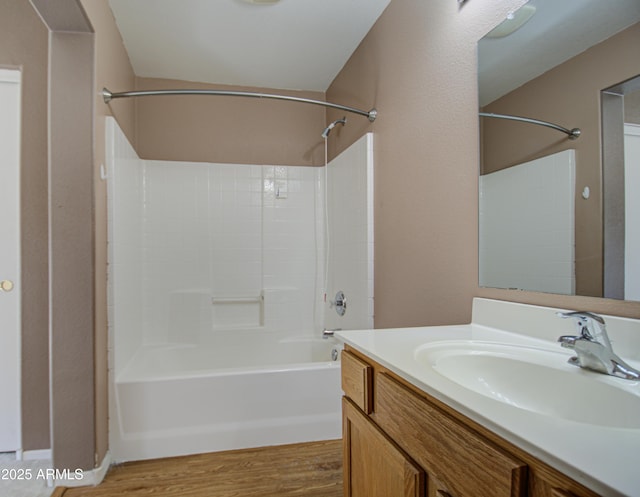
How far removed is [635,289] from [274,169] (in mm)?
2631

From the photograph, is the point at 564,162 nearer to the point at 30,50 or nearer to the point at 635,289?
the point at 635,289

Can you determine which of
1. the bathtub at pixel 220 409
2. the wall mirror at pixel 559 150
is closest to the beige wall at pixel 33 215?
the bathtub at pixel 220 409

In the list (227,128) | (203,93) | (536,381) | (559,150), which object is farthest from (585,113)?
(227,128)

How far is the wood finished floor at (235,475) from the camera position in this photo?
5.41ft

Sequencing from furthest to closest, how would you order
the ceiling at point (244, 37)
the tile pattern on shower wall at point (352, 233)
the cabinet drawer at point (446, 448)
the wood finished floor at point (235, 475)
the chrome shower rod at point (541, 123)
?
the tile pattern on shower wall at point (352, 233) < the ceiling at point (244, 37) < the wood finished floor at point (235, 475) < the chrome shower rod at point (541, 123) < the cabinet drawer at point (446, 448)

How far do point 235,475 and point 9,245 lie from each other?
65.9 inches

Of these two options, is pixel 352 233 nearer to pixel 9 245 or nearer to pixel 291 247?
pixel 291 247

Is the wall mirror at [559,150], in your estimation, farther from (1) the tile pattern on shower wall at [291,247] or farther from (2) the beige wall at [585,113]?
(1) the tile pattern on shower wall at [291,247]

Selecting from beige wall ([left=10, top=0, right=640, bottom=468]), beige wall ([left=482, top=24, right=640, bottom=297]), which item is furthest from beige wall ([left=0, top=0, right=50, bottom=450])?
beige wall ([left=482, top=24, right=640, bottom=297])

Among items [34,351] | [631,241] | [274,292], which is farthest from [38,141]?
[631,241]

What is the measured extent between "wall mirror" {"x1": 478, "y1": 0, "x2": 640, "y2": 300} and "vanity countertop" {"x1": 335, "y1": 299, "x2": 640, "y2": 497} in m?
0.10

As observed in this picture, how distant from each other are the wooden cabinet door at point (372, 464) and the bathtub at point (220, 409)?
3.08 ft

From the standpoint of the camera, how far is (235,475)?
69.6 inches

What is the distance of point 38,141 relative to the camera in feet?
6.25
